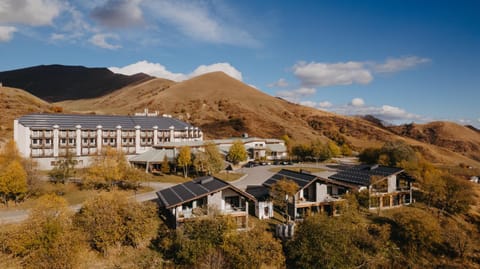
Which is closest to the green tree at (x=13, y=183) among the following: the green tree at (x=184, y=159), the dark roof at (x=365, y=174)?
the green tree at (x=184, y=159)

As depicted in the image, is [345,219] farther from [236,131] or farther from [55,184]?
[236,131]

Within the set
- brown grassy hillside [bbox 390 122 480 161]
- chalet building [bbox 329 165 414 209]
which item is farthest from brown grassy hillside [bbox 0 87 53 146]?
brown grassy hillside [bbox 390 122 480 161]

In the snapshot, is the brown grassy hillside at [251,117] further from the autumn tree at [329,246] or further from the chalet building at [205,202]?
the autumn tree at [329,246]

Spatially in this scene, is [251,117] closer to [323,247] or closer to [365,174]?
[365,174]

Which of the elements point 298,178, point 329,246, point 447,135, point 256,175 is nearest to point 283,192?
point 298,178

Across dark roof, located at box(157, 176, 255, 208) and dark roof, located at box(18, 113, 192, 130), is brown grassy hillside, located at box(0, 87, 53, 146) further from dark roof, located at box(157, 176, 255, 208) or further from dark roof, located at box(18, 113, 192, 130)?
dark roof, located at box(157, 176, 255, 208)

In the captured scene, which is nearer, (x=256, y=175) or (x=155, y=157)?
(x=256, y=175)
